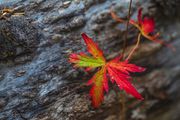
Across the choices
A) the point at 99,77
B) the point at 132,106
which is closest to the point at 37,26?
the point at 99,77

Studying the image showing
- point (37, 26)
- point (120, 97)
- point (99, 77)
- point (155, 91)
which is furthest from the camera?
point (155, 91)

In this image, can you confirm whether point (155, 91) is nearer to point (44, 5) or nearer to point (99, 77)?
point (99, 77)

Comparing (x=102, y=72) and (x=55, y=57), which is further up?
(x=55, y=57)

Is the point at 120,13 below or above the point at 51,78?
above

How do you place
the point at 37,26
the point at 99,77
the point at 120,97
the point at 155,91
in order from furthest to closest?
the point at 155,91
the point at 120,97
the point at 37,26
the point at 99,77

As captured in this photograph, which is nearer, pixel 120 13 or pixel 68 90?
pixel 68 90

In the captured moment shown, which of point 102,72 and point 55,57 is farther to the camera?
point 55,57

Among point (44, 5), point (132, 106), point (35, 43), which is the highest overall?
point (44, 5)
